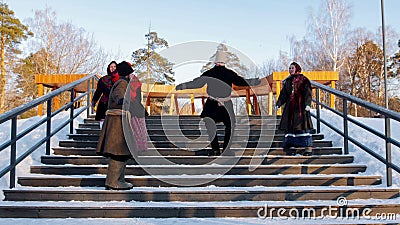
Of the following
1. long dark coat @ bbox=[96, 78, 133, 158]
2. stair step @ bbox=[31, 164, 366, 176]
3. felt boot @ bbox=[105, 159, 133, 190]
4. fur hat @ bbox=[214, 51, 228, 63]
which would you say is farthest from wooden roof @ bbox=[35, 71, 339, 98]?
felt boot @ bbox=[105, 159, 133, 190]

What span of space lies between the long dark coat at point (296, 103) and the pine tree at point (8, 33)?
27.2 meters

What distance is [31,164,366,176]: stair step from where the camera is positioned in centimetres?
488

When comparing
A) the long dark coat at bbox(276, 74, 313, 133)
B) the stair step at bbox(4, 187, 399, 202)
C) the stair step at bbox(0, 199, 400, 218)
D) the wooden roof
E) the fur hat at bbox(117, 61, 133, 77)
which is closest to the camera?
the stair step at bbox(0, 199, 400, 218)

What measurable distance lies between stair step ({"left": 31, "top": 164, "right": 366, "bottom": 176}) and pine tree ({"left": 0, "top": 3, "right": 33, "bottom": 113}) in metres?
26.7

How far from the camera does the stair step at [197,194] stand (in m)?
4.24

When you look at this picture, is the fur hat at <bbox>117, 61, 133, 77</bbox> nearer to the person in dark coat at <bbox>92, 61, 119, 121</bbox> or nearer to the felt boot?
the felt boot

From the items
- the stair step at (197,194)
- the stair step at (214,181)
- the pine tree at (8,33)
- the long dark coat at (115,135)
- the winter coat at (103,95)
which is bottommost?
the stair step at (197,194)

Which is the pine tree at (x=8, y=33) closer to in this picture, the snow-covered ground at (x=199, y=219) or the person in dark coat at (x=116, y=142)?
the snow-covered ground at (x=199, y=219)

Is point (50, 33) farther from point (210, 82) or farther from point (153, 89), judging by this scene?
point (210, 82)

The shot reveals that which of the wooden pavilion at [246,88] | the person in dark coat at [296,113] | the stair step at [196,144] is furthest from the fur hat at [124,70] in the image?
the wooden pavilion at [246,88]

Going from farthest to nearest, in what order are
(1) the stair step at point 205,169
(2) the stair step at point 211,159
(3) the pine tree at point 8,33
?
(3) the pine tree at point 8,33, (2) the stair step at point 211,159, (1) the stair step at point 205,169

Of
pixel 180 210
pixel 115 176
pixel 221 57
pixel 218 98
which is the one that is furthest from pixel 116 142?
pixel 221 57

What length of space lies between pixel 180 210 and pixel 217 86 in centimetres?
221

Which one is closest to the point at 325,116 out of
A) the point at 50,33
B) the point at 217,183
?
the point at 217,183
